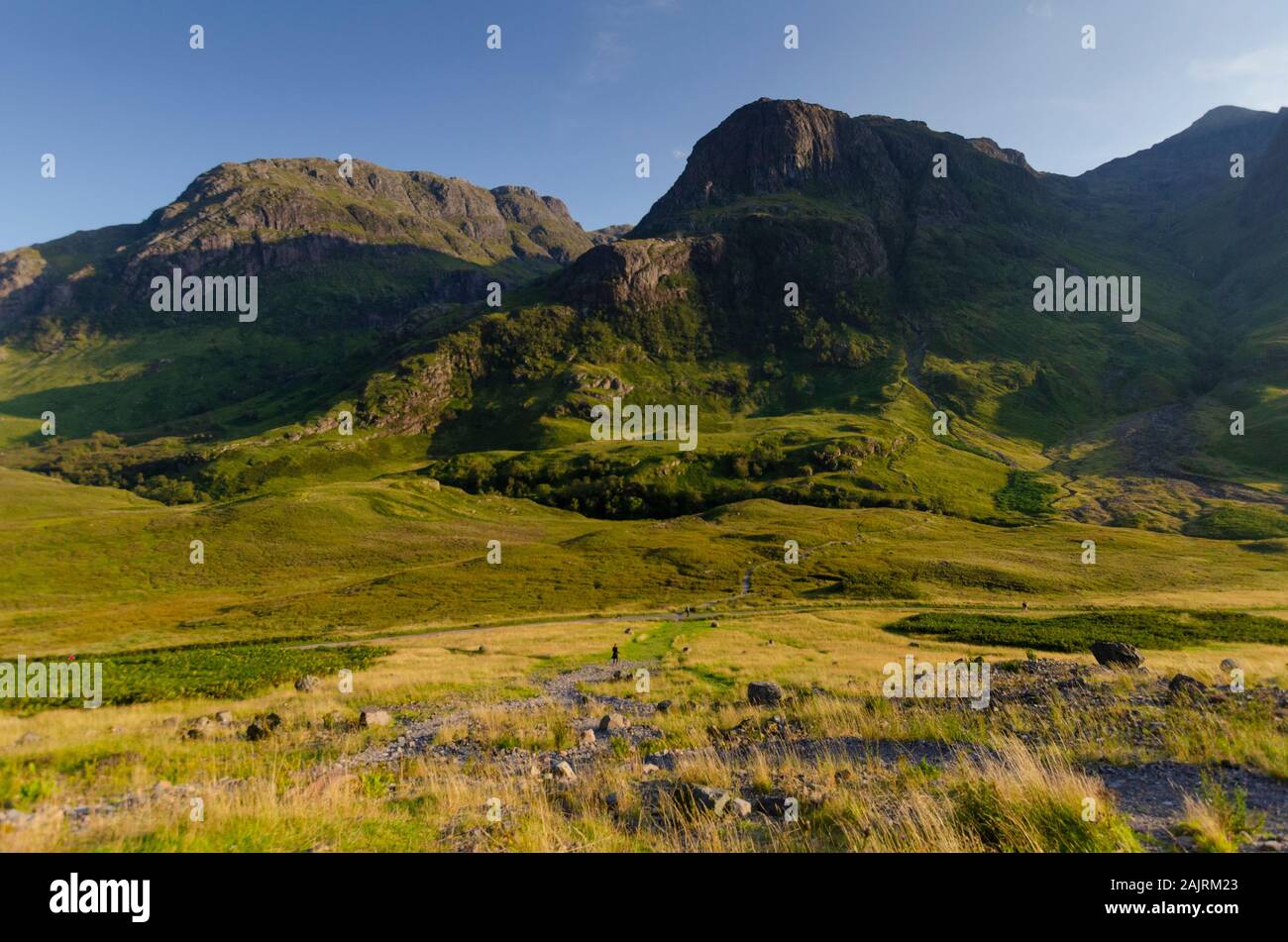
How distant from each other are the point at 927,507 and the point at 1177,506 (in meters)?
57.9

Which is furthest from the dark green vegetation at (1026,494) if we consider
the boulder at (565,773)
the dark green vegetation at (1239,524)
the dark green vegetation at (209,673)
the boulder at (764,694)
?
the boulder at (565,773)

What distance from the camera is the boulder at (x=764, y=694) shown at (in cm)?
2069

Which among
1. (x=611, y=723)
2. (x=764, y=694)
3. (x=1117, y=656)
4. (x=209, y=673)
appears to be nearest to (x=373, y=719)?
(x=611, y=723)

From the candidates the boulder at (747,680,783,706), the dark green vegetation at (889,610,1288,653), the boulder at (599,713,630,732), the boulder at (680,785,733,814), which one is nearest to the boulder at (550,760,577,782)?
the boulder at (680,785,733,814)

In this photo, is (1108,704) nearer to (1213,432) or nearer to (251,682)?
(251,682)

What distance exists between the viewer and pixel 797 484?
165m

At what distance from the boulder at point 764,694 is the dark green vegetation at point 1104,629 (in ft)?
97.9

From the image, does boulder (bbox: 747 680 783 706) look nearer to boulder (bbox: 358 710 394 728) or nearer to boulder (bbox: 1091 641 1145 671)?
boulder (bbox: 358 710 394 728)

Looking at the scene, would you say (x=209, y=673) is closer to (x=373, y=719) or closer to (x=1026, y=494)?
(x=373, y=719)

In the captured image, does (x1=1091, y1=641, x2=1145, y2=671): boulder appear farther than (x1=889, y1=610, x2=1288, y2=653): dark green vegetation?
No

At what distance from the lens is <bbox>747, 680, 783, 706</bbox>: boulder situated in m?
20.7

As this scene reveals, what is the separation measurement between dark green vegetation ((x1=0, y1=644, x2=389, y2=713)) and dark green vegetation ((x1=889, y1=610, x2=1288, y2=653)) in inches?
1833
